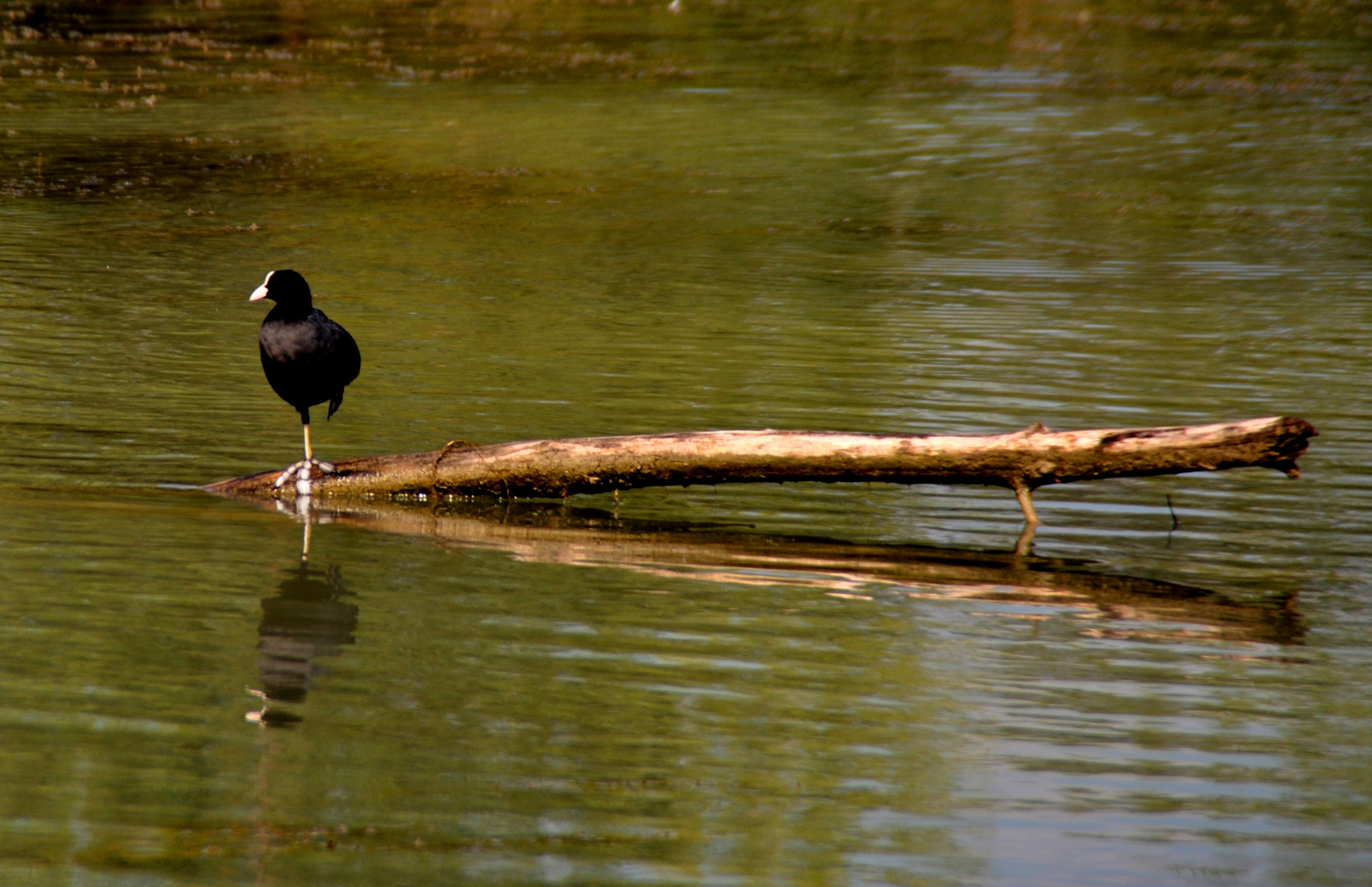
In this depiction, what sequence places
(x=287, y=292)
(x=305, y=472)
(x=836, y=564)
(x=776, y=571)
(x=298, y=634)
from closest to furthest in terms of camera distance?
(x=298, y=634)
(x=776, y=571)
(x=836, y=564)
(x=287, y=292)
(x=305, y=472)

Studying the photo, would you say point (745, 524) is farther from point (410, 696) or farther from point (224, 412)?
point (224, 412)

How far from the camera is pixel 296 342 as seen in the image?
9.16 m

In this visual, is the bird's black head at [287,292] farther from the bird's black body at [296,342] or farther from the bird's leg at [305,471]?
the bird's leg at [305,471]

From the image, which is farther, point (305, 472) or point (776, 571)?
point (305, 472)

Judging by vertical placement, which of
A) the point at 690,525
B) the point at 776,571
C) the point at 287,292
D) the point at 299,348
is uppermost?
the point at 287,292

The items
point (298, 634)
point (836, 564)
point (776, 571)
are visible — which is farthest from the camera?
point (836, 564)

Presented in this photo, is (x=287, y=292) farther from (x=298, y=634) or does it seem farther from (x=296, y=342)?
(x=298, y=634)

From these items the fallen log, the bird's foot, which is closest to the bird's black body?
the bird's foot

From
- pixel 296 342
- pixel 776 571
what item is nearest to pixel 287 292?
pixel 296 342

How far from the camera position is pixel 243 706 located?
6172mm

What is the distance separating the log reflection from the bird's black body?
0.76m

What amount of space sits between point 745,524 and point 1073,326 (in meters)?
7.83

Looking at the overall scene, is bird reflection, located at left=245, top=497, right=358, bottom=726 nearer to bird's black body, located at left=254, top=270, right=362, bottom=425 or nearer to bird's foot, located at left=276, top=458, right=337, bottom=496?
bird's foot, located at left=276, top=458, right=337, bottom=496

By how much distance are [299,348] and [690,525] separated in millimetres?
2423
